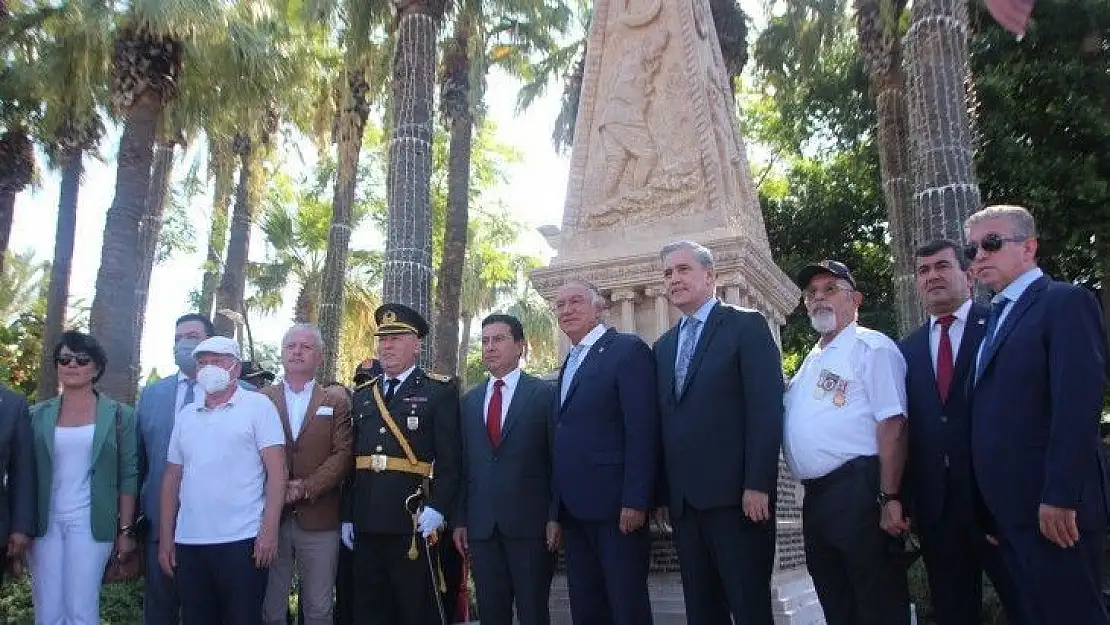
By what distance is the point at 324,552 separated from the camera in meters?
4.62

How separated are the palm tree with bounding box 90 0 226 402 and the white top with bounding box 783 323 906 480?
975cm

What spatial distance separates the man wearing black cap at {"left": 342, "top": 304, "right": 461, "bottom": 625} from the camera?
4.41m

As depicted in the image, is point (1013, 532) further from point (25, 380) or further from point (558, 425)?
point (25, 380)

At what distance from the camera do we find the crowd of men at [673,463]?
3260mm

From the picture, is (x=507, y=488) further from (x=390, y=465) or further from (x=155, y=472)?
(x=155, y=472)

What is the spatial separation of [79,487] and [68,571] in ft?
1.32

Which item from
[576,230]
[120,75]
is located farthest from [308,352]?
[120,75]

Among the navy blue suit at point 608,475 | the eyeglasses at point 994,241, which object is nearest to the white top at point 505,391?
the navy blue suit at point 608,475

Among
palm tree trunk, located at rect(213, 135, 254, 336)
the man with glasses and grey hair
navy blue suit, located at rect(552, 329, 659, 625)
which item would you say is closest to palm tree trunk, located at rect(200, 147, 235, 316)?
palm tree trunk, located at rect(213, 135, 254, 336)

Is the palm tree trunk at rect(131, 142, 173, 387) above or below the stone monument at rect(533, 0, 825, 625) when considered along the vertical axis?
above

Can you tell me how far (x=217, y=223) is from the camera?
74.5 feet

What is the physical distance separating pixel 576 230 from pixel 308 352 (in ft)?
9.42

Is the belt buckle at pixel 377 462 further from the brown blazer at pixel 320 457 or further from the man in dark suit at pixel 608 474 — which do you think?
the man in dark suit at pixel 608 474

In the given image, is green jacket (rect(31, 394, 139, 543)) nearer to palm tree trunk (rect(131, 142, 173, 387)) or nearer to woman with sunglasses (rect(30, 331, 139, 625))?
woman with sunglasses (rect(30, 331, 139, 625))
